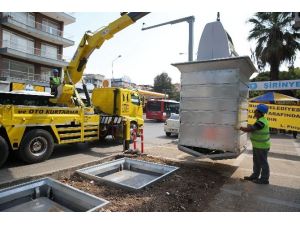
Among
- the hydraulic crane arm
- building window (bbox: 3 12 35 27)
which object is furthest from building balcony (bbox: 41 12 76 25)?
the hydraulic crane arm

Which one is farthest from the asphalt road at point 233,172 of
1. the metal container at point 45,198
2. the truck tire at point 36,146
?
the metal container at point 45,198

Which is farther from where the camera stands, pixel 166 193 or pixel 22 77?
pixel 22 77

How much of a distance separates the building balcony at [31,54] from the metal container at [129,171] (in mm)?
24863

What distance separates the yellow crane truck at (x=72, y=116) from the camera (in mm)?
7160

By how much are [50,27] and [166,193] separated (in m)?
32.8

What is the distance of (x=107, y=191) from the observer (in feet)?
16.7

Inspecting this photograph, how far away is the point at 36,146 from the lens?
7.68 meters

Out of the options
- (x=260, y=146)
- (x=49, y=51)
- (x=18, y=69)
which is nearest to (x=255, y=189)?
(x=260, y=146)

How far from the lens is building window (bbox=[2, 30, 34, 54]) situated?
89.8 ft

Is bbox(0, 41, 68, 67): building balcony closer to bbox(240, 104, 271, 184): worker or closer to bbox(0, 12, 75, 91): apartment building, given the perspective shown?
bbox(0, 12, 75, 91): apartment building

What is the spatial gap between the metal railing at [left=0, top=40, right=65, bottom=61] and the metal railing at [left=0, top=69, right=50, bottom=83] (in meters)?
2.44

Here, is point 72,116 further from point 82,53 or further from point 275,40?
point 275,40

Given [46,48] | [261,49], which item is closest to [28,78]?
[46,48]

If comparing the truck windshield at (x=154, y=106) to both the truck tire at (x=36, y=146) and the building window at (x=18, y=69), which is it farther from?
the truck tire at (x=36, y=146)
